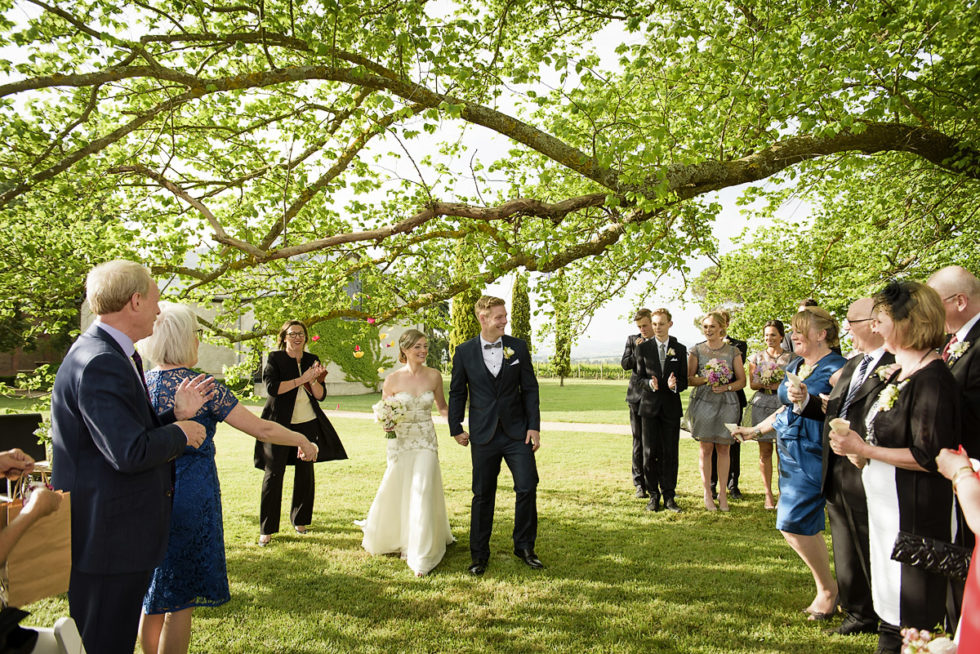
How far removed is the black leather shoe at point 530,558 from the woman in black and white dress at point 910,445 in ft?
9.58

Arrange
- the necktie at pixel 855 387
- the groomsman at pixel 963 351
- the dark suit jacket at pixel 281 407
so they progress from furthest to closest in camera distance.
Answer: the dark suit jacket at pixel 281 407, the necktie at pixel 855 387, the groomsman at pixel 963 351

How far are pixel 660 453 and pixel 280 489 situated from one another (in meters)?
4.77

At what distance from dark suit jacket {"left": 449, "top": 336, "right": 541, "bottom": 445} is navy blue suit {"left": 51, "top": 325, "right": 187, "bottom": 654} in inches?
131

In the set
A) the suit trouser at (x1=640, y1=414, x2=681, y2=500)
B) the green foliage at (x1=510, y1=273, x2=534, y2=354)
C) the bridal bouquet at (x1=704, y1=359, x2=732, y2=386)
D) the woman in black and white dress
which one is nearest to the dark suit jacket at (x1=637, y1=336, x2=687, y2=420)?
the suit trouser at (x1=640, y1=414, x2=681, y2=500)

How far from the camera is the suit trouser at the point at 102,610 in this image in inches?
98.9

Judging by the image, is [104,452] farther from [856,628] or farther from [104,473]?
[856,628]

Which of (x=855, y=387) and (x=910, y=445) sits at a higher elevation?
(x=855, y=387)

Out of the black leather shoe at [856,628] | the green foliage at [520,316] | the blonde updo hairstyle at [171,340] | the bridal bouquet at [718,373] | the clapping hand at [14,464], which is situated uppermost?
the green foliage at [520,316]

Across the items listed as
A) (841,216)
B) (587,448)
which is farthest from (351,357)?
(841,216)

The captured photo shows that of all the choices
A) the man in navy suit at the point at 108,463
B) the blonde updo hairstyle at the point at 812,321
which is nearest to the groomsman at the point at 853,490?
the blonde updo hairstyle at the point at 812,321

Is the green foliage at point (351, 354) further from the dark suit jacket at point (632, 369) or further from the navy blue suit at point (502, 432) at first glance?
the navy blue suit at point (502, 432)

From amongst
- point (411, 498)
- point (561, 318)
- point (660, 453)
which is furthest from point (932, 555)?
point (561, 318)

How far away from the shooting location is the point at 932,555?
277 cm

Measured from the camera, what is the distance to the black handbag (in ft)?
8.86
